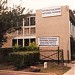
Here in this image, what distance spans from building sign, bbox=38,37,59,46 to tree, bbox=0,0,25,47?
12.7ft

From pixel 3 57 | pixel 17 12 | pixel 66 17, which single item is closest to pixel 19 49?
pixel 3 57

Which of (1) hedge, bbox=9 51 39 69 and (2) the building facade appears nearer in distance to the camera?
(1) hedge, bbox=9 51 39 69

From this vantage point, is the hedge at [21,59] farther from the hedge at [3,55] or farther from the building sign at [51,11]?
the building sign at [51,11]

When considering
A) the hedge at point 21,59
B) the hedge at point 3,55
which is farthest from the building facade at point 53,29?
the hedge at point 21,59

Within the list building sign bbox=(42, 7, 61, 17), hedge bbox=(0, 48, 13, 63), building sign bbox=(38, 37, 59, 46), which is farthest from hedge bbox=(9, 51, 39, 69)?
building sign bbox=(42, 7, 61, 17)

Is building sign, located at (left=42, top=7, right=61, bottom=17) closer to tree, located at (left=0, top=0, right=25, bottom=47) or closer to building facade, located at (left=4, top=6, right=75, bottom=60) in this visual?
building facade, located at (left=4, top=6, right=75, bottom=60)

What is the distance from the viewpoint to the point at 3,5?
23.8 metres

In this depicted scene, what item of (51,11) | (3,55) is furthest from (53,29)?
(3,55)

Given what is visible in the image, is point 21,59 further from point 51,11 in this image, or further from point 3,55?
point 51,11

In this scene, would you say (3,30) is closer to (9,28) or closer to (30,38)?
(9,28)

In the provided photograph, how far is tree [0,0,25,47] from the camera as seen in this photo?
23.0m

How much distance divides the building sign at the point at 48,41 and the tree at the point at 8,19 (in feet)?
12.7

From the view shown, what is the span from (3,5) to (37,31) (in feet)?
19.6

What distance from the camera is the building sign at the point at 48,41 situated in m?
27.1
